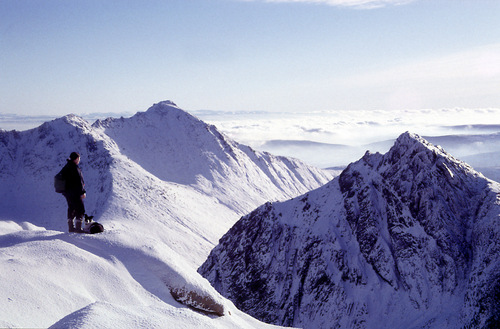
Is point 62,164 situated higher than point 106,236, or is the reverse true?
point 106,236

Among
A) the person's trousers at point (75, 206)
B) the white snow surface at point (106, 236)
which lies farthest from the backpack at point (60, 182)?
the white snow surface at point (106, 236)

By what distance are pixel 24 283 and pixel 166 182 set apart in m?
173

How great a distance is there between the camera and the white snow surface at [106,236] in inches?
523

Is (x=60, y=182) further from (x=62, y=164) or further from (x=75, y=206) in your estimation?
(x=62, y=164)

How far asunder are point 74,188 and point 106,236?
287 centimetres

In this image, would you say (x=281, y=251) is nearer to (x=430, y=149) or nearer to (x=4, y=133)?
(x=430, y=149)

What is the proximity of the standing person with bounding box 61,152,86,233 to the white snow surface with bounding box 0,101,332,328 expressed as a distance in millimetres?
1023

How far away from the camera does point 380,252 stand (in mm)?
64000

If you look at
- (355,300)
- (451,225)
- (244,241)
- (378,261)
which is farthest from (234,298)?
(451,225)

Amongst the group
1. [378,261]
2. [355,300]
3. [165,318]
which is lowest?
[355,300]

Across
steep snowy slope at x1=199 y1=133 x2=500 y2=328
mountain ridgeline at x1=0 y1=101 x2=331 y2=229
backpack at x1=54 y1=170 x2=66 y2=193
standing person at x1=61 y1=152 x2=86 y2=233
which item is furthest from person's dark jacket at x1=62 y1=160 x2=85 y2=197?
mountain ridgeline at x1=0 y1=101 x2=331 y2=229

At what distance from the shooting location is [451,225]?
6088 centimetres

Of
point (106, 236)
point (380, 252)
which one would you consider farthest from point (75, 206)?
point (380, 252)

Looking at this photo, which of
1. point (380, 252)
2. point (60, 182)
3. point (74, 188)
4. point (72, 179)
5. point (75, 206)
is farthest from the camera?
point (380, 252)
